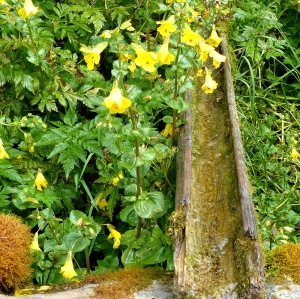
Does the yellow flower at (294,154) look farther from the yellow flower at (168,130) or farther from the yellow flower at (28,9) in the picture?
the yellow flower at (28,9)

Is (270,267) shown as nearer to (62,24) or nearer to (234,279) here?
(234,279)

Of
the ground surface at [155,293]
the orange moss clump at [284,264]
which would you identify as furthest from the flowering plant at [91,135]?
the orange moss clump at [284,264]

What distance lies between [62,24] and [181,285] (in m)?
2.05

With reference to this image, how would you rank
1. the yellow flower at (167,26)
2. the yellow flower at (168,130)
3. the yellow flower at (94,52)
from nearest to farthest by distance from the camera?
the yellow flower at (94,52)
the yellow flower at (167,26)
the yellow flower at (168,130)

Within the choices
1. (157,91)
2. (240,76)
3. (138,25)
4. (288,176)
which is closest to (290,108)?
(240,76)

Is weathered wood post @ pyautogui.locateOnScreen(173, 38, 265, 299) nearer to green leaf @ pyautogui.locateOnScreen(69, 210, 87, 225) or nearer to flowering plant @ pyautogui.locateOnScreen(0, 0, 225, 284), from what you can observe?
flowering plant @ pyautogui.locateOnScreen(0, 0, 225, 284)

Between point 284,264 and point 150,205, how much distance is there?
26.0 inches

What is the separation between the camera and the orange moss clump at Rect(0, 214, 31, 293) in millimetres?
1992

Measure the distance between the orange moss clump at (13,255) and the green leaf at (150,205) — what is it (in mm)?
555

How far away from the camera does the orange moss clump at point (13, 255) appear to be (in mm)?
1992

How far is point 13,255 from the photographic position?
2.04 metres

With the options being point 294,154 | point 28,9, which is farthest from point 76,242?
point 294,154

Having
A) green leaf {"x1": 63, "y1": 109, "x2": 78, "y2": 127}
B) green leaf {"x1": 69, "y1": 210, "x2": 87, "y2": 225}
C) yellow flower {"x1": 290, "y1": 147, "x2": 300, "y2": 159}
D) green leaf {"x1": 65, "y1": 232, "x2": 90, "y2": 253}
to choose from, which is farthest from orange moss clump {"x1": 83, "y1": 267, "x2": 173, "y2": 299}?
yellow flower {"x1": 290, "y1": 147, "x2": 300, "y2": 159}

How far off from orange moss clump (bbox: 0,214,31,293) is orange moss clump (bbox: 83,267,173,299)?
30 centimetres
